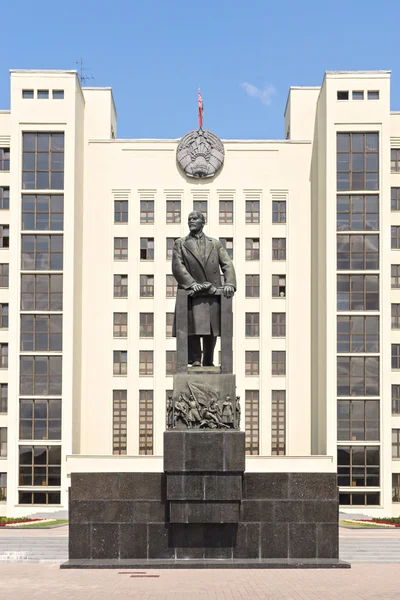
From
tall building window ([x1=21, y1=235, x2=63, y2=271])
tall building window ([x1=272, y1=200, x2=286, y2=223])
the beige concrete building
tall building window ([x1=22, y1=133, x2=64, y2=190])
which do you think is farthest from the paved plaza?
tall building window ([x1=272, y1=200, x2=286, y2=223])

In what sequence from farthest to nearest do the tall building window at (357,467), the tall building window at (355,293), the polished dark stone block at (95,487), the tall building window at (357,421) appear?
the tall building window at (355,293)
the tall building window at (357,421)
the tall building window at (357,467)
the polished dark stone block at (95,487)

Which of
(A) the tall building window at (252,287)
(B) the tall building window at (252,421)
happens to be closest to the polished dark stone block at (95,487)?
(B) the tall building window at (252,421)

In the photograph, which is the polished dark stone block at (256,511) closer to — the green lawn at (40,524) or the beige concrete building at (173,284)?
the green lawn at (40,524)

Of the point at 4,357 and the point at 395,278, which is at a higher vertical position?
the point at 395,278

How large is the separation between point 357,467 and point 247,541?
29813 mm

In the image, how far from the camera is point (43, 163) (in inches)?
2141

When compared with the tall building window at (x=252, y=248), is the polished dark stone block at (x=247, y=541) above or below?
below

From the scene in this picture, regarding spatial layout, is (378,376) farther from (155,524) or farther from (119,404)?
(155,524)

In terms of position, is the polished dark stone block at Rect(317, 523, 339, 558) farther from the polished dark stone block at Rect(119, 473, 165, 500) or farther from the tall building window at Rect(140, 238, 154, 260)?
the tall building window at Rect(140, 238, 154, 260)

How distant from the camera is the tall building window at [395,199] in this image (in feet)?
183

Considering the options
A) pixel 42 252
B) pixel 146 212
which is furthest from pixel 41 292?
pixel 146 212

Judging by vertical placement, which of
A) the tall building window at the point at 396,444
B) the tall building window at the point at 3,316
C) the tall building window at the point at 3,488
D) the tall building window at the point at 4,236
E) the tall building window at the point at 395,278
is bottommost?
the tall building window at the point at 3,488

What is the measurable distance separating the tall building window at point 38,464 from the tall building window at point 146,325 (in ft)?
29.5

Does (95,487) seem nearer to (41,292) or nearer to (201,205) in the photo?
(41,292)
